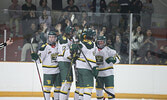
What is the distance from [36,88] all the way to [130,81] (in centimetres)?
199

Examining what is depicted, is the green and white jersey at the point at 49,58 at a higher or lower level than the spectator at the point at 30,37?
lower

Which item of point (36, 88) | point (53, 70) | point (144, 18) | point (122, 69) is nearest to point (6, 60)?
point (36, 88)

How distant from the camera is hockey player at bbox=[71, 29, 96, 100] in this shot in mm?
7059

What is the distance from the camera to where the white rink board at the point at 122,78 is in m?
9.06

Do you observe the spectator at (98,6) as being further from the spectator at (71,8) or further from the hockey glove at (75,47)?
the hockey glove at (75,47)

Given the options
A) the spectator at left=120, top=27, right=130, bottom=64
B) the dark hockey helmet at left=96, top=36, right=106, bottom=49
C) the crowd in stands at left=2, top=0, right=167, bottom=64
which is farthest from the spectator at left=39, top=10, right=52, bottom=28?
the dark hockey helmet at left=96, top=36, right=106, bottom=49

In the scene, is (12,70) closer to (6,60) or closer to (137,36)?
(6,60)

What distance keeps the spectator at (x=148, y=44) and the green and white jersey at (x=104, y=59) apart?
1.79 m

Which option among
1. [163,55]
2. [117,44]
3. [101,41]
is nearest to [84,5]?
[117,44]

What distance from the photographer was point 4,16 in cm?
911

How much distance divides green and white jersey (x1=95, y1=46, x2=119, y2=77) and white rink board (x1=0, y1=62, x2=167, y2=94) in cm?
156

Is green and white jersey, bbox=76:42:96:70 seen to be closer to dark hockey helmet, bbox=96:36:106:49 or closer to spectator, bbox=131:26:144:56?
dark hockey helmet, bbox=96:36:106:49

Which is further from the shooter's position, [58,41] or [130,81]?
[130,81]

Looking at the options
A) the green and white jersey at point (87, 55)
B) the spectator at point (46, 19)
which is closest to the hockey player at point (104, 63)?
the green and white jersey at point (87, 55)
